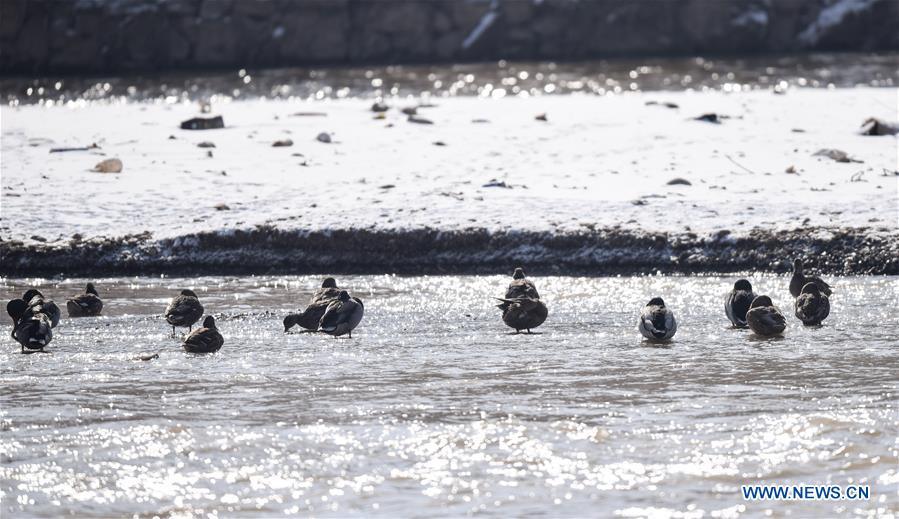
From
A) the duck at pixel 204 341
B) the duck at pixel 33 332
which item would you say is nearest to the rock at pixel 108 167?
the duck at pixel 33 332

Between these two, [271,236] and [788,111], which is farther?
[788,111]

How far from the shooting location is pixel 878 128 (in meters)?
16.5

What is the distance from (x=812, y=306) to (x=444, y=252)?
168 inches

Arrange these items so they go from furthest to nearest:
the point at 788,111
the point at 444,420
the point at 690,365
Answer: the point at 788,111
the point at 690,365
the point at 444,420

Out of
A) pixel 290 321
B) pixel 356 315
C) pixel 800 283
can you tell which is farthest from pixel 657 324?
pixel 290 321

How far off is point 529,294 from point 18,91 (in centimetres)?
1816

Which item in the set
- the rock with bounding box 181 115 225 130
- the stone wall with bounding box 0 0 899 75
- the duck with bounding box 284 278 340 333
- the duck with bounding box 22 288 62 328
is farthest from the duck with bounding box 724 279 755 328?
the stone wall with bounding box 0 0 899 75

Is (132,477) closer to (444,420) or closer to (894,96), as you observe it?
(444,420)

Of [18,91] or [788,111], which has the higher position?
[18,91]

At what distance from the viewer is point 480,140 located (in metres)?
17.2

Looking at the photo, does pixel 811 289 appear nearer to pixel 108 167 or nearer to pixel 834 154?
pixel 834 154

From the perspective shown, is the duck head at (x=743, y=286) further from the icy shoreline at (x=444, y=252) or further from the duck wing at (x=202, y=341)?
the duck wing at (x=202, y=341)

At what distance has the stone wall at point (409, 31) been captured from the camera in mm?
28625

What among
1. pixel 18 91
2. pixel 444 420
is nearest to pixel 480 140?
pixel 444 420
